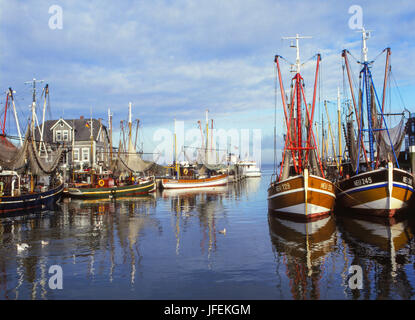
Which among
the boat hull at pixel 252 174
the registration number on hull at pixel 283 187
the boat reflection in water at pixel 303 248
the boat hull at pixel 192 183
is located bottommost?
the boat hull at pixel 252 174

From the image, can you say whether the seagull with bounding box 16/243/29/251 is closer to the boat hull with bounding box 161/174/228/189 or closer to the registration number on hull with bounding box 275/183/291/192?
the registration number on hull with bounding box 275/183/291/192

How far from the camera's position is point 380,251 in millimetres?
16547

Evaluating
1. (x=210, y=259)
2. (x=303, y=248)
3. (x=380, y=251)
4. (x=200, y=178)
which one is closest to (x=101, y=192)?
(x=200, y=178)

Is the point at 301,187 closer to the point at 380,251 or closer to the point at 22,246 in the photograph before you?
the point at 380,251

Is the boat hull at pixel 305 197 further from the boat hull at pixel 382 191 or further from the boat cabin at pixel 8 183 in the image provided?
the boat cabin at pixel 8 183

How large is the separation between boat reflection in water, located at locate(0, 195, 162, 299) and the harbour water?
0.04m

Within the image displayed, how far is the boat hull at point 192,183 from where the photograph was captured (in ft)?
236

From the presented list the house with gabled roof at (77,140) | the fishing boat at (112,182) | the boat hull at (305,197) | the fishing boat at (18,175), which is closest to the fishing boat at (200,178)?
the fishing boat at (112,182)

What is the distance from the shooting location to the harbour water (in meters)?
11.8

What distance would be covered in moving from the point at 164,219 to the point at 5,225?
11.6 m

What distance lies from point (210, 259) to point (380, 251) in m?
7.81

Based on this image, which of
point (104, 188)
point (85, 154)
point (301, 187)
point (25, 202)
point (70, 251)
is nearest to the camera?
point (70, 251)

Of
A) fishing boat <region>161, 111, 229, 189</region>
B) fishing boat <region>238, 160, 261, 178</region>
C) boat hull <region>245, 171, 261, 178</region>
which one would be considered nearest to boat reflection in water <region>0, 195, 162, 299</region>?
fishing boat <region>161, 111, 229, 189</region>

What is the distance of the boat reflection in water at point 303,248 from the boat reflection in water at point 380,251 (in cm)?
104
